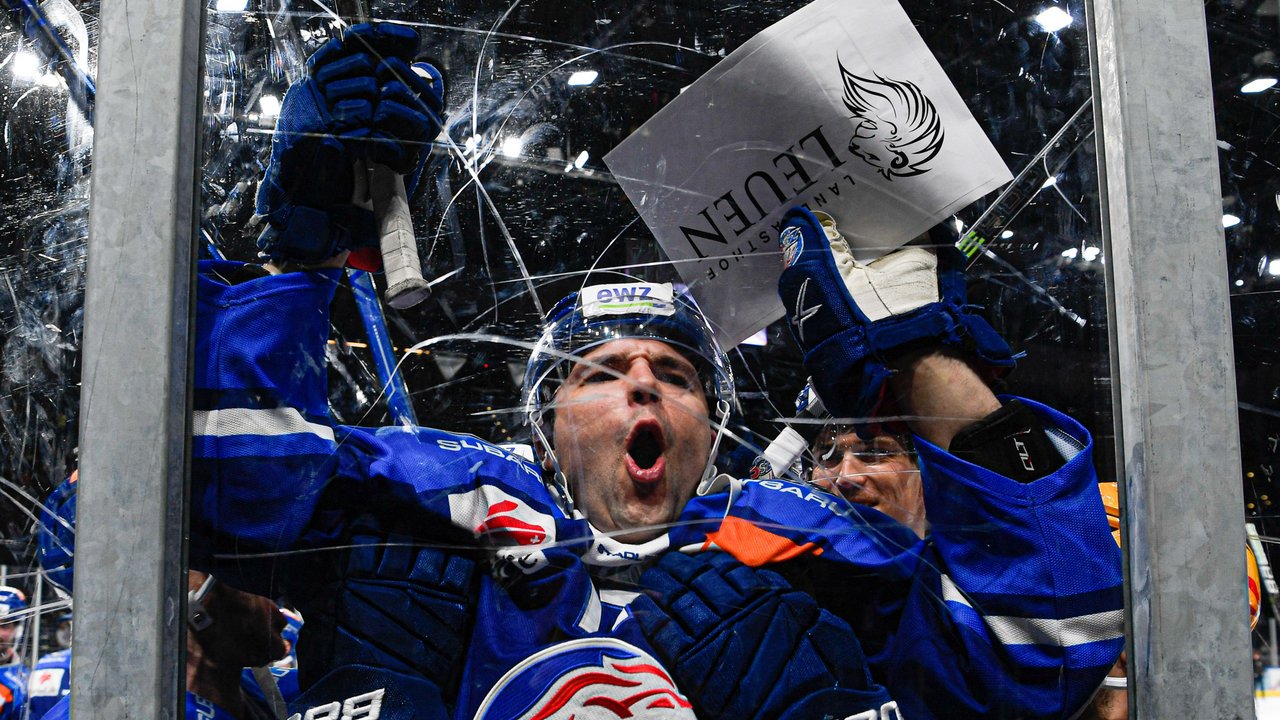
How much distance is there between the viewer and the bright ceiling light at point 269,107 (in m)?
1.21

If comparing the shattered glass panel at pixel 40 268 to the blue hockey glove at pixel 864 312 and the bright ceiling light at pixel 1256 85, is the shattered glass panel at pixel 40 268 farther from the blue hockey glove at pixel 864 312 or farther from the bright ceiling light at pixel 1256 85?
the bright ceiling light at pixel 1256 85

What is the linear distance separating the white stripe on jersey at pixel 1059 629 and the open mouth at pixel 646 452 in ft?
1.57

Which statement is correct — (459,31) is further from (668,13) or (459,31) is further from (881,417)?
(881,417)

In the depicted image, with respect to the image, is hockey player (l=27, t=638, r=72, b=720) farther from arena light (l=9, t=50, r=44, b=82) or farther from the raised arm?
the raised arm

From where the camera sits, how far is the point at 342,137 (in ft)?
3.87

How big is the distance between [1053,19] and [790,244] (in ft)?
1.62

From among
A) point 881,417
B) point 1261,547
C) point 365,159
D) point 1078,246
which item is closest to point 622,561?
point 881,417

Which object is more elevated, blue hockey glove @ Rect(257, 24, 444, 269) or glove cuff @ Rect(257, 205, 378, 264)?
blue hockey glove @ Rect(257, 24, 444, 269)

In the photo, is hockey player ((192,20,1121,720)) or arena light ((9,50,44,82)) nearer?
hockey player ((192,20,1121,720))

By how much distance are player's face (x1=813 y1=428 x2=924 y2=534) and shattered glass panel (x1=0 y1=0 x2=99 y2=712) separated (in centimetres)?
106

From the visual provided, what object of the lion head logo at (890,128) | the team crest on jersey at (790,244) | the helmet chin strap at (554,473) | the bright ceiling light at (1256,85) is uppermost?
the bright ceiling light at (1256,85)

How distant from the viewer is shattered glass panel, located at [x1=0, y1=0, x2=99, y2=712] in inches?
48.2

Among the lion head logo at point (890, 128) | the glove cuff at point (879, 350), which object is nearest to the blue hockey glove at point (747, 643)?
the glove cuff at point (879, 350)

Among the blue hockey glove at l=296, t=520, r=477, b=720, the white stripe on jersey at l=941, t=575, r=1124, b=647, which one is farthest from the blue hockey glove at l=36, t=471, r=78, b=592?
the white stripe on jersey at l=941, t=575, r=1124, b=647
